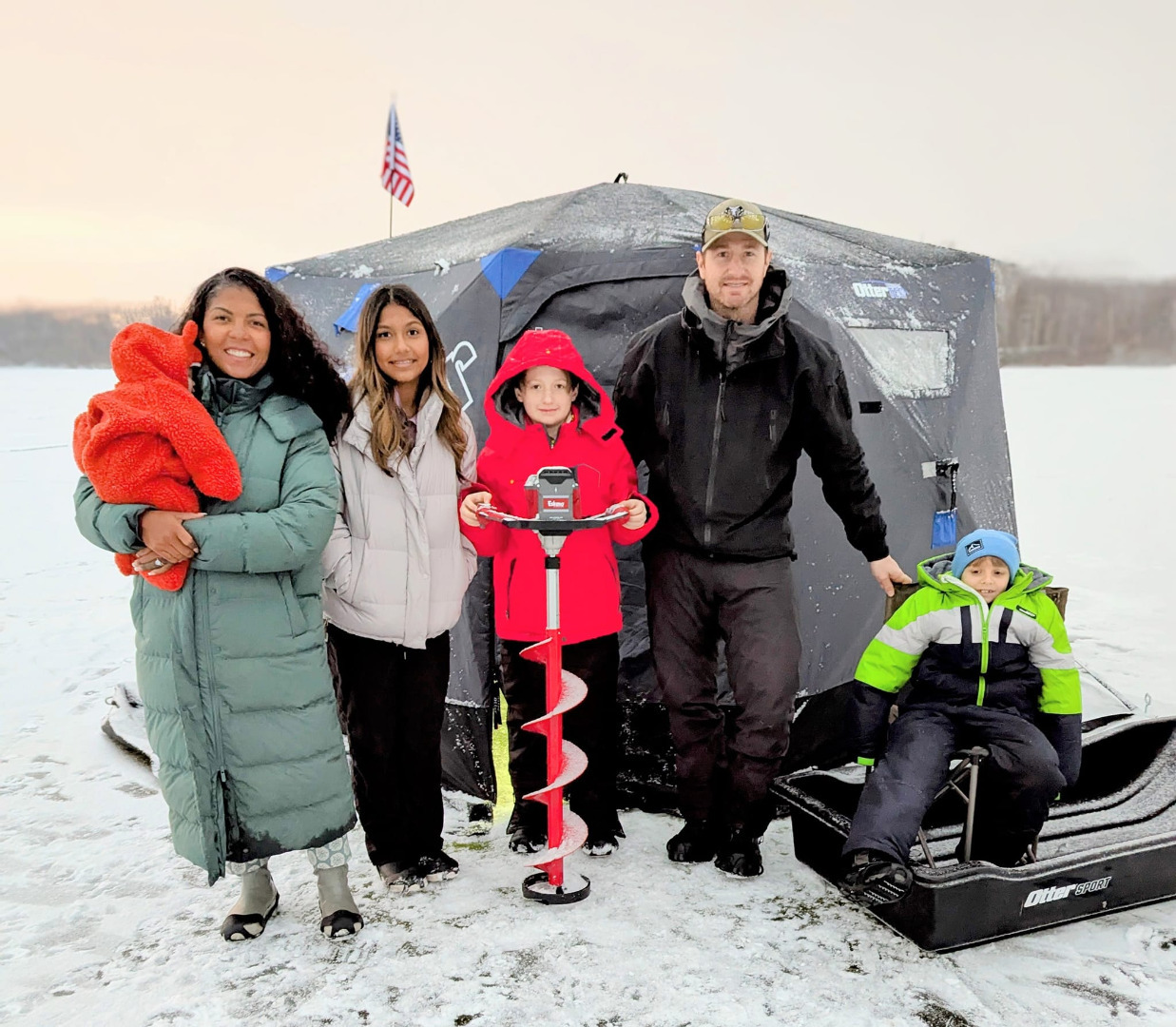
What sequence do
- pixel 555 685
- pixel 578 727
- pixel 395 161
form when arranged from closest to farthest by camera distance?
pixel 555 685
pixel 578 727
pixel 395 161

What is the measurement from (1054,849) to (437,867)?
1955mm

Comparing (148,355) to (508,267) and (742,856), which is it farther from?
(742,856)

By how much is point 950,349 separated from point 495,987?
3.25 m

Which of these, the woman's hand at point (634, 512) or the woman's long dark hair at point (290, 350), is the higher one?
the woman's long dark hair at point (290, 350)

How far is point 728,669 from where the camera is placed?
2961 millimetres

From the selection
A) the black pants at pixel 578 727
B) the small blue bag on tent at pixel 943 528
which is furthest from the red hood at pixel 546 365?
the small blue bag on tent at pixel 943 528

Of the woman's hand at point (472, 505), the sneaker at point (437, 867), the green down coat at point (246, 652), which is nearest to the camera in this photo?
the green down coat at point (246, 652)

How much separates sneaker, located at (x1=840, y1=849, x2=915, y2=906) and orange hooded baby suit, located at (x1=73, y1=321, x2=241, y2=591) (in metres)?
1.93

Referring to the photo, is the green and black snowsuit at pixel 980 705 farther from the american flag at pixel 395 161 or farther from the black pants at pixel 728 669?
the american flag at pixel 395 161

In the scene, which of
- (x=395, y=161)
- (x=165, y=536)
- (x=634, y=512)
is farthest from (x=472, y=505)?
(x=395, y=161)

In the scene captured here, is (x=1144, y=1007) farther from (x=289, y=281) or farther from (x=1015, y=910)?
(x=289, y=281)

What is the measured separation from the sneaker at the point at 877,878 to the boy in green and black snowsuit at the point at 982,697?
12 centimetres

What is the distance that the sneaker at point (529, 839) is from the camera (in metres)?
3.06

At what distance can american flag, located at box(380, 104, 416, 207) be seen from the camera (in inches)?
309
